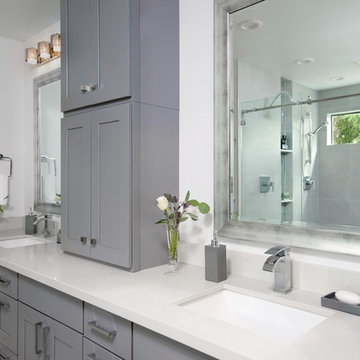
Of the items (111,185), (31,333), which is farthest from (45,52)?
(31,333)

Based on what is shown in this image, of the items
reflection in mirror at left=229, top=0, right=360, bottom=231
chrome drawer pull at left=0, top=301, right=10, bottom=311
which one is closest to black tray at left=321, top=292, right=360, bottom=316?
reflection in mirror at left=229, top=0, right=360, bottom=231

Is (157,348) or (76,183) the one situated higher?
(76,183)

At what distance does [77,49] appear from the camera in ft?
6.46

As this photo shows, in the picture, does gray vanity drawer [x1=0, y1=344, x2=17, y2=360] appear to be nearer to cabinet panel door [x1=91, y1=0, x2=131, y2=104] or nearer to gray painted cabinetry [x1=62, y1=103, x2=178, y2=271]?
gray painted cabinetry [x1=62, y1=103, x2=178, y2=271]

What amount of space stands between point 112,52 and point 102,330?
1.26 metres

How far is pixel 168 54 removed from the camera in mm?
1887

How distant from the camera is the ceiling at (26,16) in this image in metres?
2.65

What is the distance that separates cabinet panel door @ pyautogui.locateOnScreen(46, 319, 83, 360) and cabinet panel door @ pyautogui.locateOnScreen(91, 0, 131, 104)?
109 cm

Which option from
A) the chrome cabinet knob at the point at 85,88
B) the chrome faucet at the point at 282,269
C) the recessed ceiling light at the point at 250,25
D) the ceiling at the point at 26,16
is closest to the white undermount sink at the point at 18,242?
the chrome cabinet knob at the point at 85,88

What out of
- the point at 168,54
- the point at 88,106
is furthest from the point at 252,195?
the point at 88,106

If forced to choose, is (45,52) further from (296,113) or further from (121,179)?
(296,113)

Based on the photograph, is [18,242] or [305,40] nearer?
[305,40]

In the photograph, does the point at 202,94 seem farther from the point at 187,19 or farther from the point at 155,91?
the point at 187,19

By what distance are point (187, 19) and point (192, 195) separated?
928 mm
